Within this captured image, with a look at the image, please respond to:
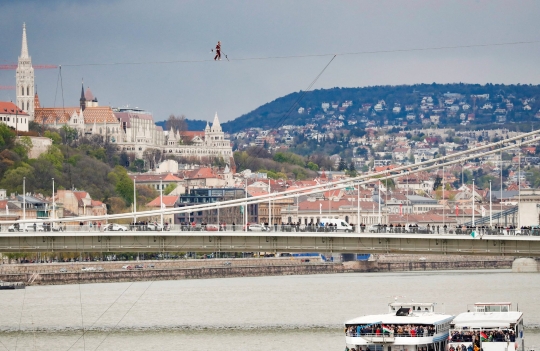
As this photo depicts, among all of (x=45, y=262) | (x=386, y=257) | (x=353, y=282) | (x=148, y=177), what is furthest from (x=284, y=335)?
(x=148, y=177)

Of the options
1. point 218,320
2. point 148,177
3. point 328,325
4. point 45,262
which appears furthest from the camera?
A: point 148,177

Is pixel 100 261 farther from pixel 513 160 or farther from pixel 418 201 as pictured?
pixel 513 160

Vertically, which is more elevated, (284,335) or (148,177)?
(148,177)

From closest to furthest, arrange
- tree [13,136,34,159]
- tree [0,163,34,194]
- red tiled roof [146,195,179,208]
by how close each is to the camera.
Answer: tree [0,163,34,194] < red tiled roof [146,195,179,208] < tree [13,136,34,159]

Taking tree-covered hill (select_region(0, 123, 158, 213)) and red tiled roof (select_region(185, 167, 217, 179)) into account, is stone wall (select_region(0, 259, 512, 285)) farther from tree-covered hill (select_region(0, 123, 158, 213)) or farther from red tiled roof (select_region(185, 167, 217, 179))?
red tiled roof (select_region(185, 167, 217, 179))

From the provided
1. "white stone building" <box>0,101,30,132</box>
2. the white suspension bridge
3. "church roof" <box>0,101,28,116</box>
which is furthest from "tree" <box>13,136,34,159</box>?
the white suspension bridge

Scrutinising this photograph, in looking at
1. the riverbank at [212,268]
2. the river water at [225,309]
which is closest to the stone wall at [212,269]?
the riverbank at [212,268]
